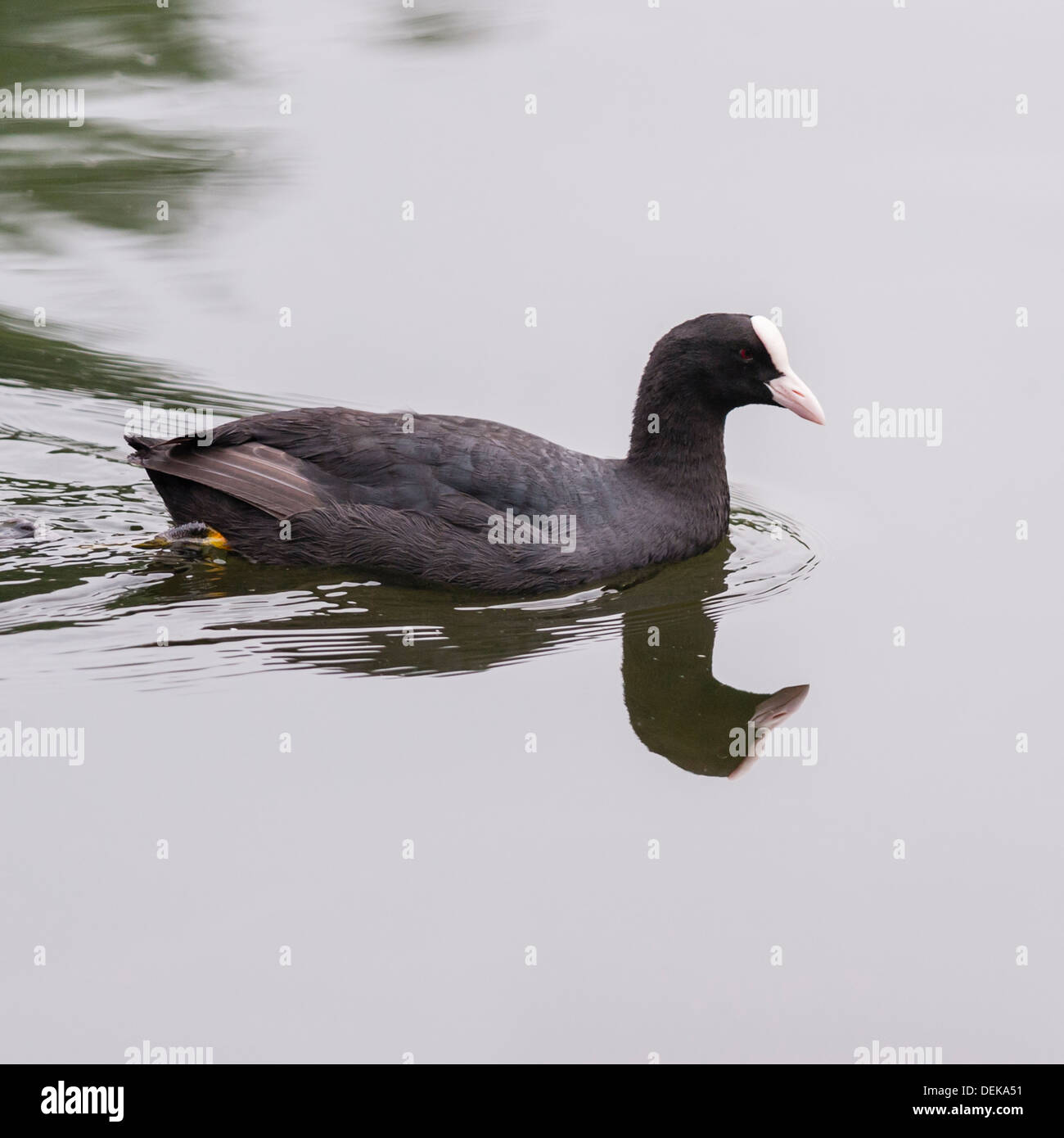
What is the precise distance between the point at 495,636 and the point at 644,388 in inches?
64.9

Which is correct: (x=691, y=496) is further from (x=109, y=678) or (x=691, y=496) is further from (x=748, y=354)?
(x=109, y=678)

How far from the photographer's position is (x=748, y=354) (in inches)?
328

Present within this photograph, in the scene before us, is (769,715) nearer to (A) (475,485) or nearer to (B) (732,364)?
(A) (475,485)

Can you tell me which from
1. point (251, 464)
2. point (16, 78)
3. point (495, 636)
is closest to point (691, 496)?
point (495, 636)

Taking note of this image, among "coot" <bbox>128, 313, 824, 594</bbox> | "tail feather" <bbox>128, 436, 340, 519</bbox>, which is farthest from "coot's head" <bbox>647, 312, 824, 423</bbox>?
"tail feather" <bbox>128, 436, 340, 519</bbox>

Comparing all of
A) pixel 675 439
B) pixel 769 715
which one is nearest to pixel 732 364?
pixel 675 439

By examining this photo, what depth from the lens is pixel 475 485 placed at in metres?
7.96

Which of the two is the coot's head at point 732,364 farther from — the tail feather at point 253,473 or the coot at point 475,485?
the tail feather at point 253,473

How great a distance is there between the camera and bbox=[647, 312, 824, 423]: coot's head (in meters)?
8.30

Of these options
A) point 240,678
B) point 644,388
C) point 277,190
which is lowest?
point 240,678

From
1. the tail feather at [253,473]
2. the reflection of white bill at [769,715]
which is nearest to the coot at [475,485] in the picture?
the tail feather at [253,473]

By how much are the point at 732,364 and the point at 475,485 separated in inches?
55.3

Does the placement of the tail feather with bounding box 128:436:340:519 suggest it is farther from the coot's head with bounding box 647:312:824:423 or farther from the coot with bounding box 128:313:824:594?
the coot's head with bounding box 647:312:824:423

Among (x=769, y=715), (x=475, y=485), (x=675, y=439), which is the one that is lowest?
(x=769, y=715)
